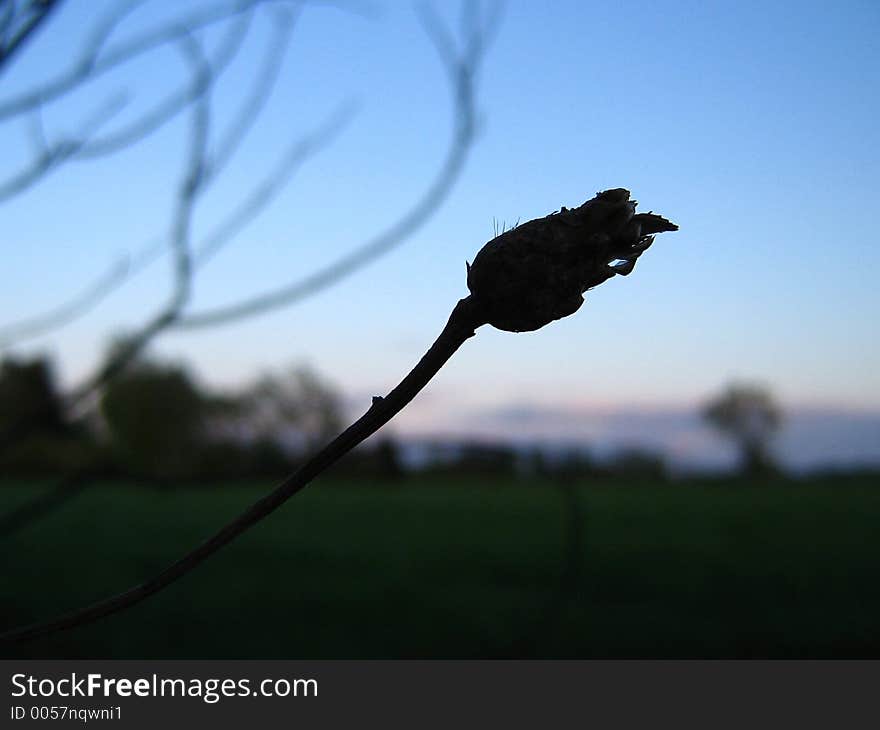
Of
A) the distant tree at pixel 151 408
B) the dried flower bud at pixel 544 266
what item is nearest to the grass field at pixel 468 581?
the dried flower bud at pixel 544 266

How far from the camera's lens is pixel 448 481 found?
51.7 feet

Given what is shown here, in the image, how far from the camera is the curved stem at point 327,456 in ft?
1.00

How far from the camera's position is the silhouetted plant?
32 centimetres

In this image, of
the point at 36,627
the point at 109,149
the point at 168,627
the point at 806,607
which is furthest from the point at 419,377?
the point at 806,607

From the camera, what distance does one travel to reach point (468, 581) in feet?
22.9

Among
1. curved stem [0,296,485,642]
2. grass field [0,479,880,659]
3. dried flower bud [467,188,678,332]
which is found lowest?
grass field [0,479,880,659]

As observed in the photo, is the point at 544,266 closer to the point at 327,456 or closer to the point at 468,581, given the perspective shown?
the point at 327,456

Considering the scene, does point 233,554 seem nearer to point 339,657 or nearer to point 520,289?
point 339,657

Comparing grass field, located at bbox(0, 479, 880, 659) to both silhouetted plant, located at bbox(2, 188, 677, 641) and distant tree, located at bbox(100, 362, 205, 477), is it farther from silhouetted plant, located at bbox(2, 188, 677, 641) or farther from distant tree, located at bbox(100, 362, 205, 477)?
distant tree, located at bbox(100, 362, 205, 477)

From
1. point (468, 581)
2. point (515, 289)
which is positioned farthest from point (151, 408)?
point (515, 289)

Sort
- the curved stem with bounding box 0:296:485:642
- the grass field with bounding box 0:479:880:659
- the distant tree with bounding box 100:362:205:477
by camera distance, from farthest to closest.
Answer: the distant tree with bounding box 100:362:205:477, the grass field with bounding box 0:479:880:659, the curved stem with bounding box 0:296:485:642

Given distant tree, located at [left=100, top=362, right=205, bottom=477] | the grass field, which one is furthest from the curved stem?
distant tree, located at [left=100, top=362, right=205, bottom=477]
